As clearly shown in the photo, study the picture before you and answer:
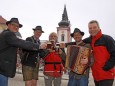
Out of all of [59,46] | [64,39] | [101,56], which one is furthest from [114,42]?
[64,39]

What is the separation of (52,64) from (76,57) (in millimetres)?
1072

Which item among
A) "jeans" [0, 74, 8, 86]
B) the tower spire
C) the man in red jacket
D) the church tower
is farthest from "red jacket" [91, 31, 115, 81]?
the tower spire

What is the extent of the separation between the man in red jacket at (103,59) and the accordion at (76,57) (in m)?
0.24

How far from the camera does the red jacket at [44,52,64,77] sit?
27.0 feet

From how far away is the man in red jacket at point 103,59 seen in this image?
6.83 m

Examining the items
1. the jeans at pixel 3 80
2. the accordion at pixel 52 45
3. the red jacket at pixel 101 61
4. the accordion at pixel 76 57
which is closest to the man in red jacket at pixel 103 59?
the red jacket at pixel 101 61

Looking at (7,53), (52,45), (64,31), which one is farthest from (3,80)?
(64,31)

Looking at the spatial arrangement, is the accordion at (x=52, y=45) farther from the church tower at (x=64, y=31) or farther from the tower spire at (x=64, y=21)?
the tower spire at (x=64, y=21)

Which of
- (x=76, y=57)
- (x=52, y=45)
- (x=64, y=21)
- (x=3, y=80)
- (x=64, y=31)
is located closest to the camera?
(x=3, y=80)

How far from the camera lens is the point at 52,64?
324 inches

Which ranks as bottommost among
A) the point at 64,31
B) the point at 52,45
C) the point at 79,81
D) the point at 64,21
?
the point at 79,81

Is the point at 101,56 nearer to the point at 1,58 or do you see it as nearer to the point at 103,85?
the point at 103,85

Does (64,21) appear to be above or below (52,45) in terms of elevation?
above

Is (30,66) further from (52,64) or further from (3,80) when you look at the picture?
(3,80)
